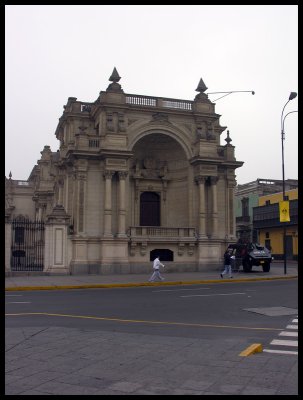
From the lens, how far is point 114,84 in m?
32.0

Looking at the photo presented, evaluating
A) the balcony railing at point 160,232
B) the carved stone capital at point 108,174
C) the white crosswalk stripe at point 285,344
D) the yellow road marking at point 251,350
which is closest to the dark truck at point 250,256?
the balcony railing at point 160,232

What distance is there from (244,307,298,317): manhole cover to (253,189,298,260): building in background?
3949 centimetres

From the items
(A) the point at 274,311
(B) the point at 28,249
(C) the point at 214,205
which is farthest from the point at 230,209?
(A) the point at 274,311

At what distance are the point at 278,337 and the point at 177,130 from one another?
2496 cm

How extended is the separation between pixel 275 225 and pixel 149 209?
2469cm

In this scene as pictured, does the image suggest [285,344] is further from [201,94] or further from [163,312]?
[201,94]

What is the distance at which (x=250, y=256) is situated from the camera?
105 feet

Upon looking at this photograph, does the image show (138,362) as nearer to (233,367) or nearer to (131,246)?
(233,367)

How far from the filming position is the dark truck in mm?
32094

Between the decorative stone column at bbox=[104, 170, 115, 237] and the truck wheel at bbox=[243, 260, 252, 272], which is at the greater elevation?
the decorative stone column at bbox=[104, 170, 115, 237]

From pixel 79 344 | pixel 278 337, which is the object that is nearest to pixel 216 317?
pixel 278 337

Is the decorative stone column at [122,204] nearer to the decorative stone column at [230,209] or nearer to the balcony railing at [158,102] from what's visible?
the balcony railing at [158,102]

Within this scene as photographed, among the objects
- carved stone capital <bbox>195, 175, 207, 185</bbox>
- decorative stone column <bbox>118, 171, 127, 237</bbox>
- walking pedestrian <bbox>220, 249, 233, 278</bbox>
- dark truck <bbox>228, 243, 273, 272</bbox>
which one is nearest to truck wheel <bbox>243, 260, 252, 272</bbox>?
dark truck <bbox>228, 243, 273, 272</bbox>

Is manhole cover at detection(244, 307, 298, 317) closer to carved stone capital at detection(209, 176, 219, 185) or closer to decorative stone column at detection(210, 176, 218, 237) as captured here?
decorative stone column at detection(210, 176, 218, 237)
